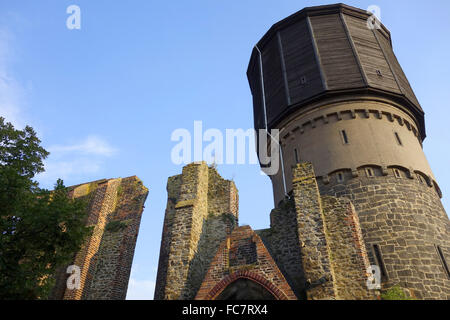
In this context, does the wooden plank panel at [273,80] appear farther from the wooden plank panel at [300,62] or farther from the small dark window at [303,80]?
the small dark window at [303,80]

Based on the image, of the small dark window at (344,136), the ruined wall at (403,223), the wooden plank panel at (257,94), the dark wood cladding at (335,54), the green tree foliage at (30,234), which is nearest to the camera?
the green tree foliage at (30,234)

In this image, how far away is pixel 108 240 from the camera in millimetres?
14516

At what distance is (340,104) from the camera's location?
1480 cm

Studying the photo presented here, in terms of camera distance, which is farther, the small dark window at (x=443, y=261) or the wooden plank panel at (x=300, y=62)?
the wooden plank panel at (x=300, y=62)

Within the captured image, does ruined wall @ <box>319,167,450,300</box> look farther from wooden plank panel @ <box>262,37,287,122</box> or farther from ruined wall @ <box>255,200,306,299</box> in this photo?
wooden plank panel @ <box>262,37,287,122</box>

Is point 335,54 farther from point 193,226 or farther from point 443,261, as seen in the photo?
point 193,226

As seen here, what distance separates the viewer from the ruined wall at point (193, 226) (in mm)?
10781

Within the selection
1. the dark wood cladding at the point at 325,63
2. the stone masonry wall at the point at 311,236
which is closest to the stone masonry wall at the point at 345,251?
the stone masonry wall at the point at 311,236

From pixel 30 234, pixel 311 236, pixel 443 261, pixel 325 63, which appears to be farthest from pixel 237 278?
pixel 325 63

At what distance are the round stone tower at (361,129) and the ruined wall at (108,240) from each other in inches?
263

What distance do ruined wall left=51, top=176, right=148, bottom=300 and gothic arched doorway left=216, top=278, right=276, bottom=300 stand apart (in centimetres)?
528

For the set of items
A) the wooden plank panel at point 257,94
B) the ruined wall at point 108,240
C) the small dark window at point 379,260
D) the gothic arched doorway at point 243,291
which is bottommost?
the gothic arched doorway at point 243,291
